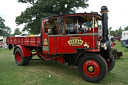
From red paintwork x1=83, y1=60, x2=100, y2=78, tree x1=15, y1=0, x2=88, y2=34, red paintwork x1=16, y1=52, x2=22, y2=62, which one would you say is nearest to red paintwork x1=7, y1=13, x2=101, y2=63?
red paintwork x1=83, y1=60, x2=100, y2=78

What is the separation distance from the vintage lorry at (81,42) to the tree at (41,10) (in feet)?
49.8

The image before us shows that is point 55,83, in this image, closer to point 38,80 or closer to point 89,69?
point 38,80

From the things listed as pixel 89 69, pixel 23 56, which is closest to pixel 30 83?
pixel 89 69

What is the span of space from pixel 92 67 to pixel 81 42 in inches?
38.6

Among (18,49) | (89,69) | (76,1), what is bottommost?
(89,69)

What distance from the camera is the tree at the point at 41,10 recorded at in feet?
66.4

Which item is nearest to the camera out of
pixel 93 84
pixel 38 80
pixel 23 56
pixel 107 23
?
pixel 93 84

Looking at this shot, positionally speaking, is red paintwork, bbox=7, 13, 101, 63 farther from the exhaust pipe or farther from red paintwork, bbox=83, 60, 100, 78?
red paintwork, bbox=83, 60, 100, 78

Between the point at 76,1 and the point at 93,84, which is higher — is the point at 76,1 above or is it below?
above

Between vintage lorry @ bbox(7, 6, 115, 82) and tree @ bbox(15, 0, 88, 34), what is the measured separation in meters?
15.2

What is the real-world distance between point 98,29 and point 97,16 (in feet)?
1.69

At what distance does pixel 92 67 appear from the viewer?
4262 mm

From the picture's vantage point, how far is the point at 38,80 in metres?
4.45

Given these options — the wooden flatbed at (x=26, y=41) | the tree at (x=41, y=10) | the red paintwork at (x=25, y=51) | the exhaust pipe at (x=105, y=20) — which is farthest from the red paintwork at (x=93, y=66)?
the tree at (x=41, y=10)
